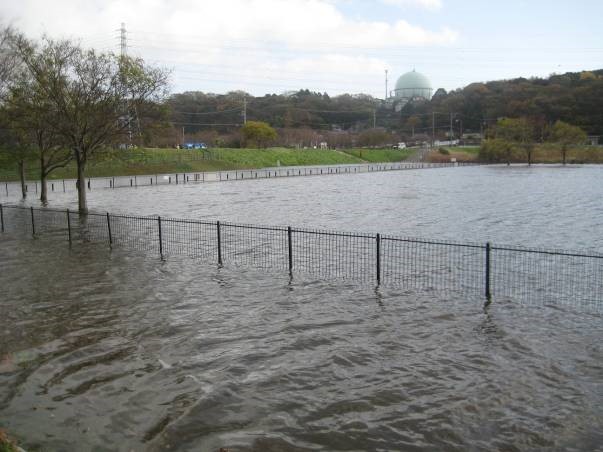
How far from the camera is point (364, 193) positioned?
1746 inches

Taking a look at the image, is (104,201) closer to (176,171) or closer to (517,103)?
(176,171)

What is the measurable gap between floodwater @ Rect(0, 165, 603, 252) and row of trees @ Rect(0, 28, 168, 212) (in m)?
4.77

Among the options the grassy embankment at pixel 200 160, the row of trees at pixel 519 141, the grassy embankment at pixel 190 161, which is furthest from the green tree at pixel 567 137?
the grassy embankment at pixel 190 161

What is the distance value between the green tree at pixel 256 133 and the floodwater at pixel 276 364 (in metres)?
97.0

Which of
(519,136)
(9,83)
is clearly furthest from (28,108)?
(519,136)

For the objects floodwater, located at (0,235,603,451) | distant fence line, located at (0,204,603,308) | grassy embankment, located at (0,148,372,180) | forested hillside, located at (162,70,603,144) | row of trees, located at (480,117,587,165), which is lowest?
floodwater, located at (0,235,603,451)

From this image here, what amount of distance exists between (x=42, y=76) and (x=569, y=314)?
28.0 metres

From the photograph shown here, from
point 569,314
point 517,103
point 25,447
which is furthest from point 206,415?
point 517,103

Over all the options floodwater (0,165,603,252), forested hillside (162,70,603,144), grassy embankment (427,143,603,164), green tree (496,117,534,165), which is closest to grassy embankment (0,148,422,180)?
floodwater (0,165,603,252)

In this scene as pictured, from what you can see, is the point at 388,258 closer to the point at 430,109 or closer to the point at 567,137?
the point at 567,137

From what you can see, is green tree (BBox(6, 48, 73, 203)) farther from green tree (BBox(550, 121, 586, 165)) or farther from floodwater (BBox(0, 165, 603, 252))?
green tree (BBox(550, 121, 586, 165))

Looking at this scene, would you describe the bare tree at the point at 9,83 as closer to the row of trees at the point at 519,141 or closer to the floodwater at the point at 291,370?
the floodwater at the point at 291,370

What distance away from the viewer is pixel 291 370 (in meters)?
9.27

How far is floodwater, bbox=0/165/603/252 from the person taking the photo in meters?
23.5
